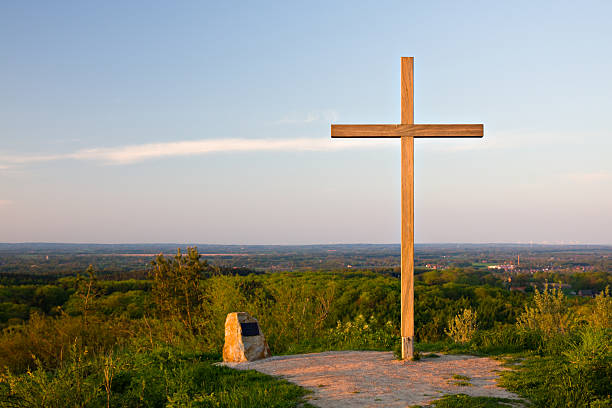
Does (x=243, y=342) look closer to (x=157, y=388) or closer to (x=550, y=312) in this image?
(x=157, y=388)

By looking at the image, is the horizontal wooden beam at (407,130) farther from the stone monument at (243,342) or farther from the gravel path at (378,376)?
the stone monument at (243,342)

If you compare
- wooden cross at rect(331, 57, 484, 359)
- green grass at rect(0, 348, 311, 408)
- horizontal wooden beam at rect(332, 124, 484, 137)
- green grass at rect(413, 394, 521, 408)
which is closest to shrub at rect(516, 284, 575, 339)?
wooden cross at rect(331, 57, 484, 359)

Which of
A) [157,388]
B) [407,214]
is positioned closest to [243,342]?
[157,388]

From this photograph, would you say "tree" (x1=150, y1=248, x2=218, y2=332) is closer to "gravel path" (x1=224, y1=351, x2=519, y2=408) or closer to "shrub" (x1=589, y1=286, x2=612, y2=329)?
"gravel path" (x1=224, y1=351, x2=519, y2=408)

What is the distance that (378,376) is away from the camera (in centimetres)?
834

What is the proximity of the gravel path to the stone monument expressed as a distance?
10.2 inches

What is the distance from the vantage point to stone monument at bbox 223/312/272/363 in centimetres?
1036

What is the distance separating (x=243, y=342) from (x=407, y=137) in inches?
217

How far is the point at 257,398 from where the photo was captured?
275 inches

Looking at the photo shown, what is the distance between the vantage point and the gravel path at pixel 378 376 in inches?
278

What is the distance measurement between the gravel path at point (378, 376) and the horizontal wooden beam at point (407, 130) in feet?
14.6

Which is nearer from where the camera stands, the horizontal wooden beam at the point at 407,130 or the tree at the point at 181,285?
the horizontal wooden beam at the point at 407,130

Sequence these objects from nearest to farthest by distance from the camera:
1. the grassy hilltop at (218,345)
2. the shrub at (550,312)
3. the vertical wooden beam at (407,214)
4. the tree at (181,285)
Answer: the grassy hilltop at (218,345) < the vertical wooden beam at (407,214) < the tree at (181,285) < the shrub at (550,312)

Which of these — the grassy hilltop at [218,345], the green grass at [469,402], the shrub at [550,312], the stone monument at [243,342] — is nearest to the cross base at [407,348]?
the grassy hilltop at [218,345]
